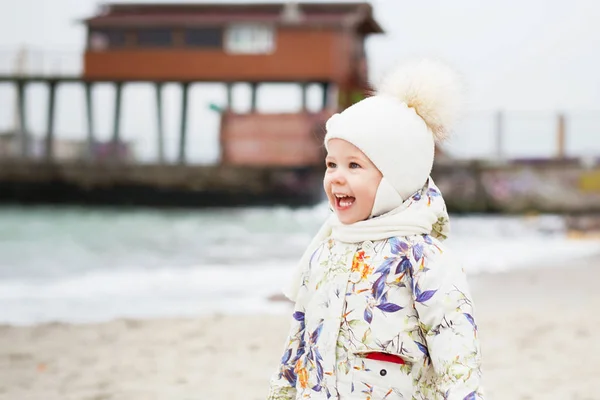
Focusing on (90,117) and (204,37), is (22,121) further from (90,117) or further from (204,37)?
(204,37)

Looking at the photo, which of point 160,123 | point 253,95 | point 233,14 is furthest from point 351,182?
point 233,14

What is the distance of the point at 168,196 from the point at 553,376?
23883 mm

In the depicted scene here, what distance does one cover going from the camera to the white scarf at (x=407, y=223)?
1819 millimetres

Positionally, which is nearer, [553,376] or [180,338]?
[553,376]

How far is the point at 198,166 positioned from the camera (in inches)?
1033

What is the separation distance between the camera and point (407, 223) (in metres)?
1.82

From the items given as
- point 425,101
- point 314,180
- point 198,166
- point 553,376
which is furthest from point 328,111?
point 425,101

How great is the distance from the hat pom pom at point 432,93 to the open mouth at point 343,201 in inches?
10.2

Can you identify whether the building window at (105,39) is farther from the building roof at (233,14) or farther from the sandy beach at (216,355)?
the sandy beach at (216,355)

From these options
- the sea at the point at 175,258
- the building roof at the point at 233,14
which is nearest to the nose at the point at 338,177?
the sea at the point at 175,258

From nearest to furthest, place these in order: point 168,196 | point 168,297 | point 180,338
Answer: point 180,338, point 168,297, point 168,196

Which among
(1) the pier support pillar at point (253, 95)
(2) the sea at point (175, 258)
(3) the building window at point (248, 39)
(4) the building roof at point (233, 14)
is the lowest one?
(2) the sea at point (175, 258)

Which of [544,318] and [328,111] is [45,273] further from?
[328,111]

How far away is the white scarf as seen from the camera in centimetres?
182
